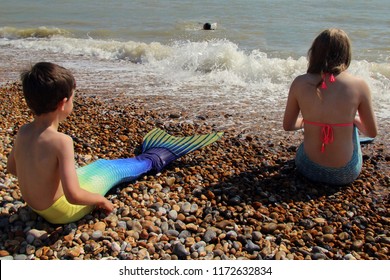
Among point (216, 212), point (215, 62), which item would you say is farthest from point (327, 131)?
point (215, 62)

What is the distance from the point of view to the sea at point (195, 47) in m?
7.37

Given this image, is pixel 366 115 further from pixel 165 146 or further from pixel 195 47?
pixel 195 47

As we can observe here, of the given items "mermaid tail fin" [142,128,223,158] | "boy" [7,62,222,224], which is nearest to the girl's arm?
"mermaid tail fin" [142,128,223,158]

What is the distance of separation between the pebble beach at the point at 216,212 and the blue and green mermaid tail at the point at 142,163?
0.30ft

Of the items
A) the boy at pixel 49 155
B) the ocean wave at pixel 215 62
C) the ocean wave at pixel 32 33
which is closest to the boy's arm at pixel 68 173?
the boy at pixel 49 155

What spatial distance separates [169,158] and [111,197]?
0.87m

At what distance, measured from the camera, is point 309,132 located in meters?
4.19

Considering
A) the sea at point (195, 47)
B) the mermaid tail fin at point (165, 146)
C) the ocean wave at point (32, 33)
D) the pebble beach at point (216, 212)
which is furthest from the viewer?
the ocean wave at point (32, 33)

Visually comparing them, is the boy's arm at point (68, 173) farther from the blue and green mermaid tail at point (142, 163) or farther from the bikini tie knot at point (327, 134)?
the bikini tie knot at point (327, 134)

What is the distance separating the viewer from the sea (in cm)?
737

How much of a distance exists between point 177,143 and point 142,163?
25.0 inches

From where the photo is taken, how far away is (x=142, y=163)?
4.26 m

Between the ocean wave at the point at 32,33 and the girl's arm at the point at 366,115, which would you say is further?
the ocean wave at the point at 32,33

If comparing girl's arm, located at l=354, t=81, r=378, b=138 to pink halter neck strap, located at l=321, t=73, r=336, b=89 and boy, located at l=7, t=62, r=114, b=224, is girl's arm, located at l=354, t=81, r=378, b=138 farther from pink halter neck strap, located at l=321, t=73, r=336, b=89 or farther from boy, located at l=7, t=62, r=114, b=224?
boy, located at l=7, t=62, r=114, b=224
